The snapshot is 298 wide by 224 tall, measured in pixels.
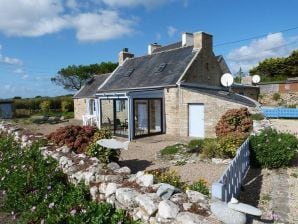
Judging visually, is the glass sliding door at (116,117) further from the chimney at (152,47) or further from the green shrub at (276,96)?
the green shrub at (276,96)

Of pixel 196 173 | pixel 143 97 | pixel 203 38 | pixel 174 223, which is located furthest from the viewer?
pixel 203 38

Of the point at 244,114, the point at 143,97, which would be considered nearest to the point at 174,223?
the point at 244,114

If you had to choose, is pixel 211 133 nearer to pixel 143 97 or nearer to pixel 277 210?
pixel 143 97

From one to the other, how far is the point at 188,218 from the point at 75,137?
6.86 metres

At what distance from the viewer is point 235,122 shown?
538 inches

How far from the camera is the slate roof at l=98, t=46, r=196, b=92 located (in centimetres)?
1916

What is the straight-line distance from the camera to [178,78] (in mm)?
18250

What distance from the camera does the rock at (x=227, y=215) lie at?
387cm

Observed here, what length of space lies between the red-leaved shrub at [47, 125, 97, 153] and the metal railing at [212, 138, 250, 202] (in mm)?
4781

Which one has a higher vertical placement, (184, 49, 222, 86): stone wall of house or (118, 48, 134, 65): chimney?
(118, 48, 134, 65): chimney

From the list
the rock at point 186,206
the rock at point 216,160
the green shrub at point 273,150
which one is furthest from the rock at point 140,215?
the rock at point 216,160

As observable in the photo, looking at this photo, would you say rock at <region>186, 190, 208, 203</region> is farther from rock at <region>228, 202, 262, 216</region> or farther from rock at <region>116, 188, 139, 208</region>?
rock at <region>116, 188, 139, 208</region>

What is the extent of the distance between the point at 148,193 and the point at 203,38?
55.1 feet

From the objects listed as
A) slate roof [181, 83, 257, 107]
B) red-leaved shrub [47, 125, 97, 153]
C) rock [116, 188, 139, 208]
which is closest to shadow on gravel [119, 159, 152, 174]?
red-leaved shrub [47, 125, 97, 153]
